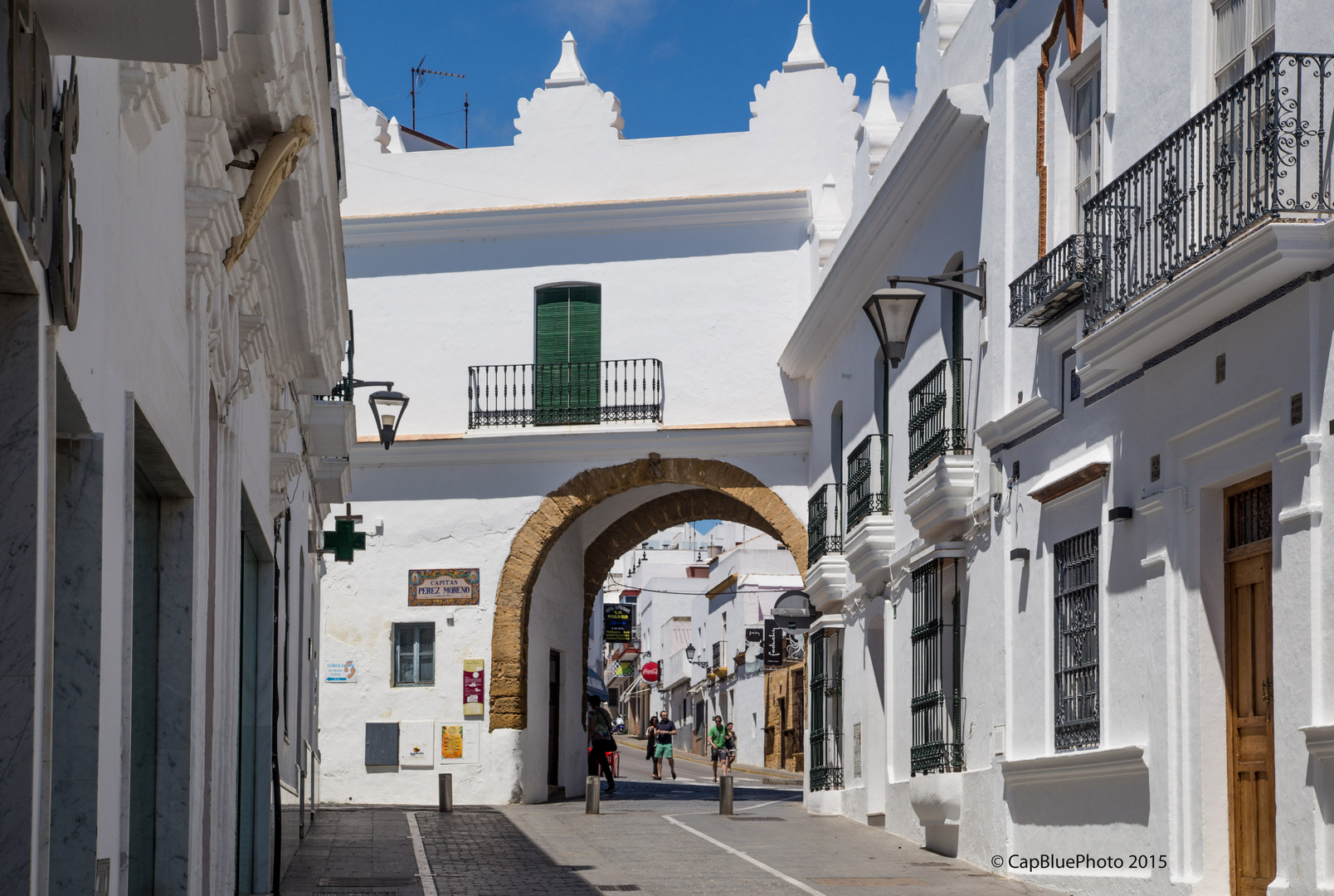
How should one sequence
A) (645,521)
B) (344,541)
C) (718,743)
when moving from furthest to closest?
(718,743), (645,521), (344,541)

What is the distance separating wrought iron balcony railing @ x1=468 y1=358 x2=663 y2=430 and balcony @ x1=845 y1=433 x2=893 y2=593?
460cm

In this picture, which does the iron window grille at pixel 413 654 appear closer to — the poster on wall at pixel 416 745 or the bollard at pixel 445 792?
the poster on wall at pixel 416 745

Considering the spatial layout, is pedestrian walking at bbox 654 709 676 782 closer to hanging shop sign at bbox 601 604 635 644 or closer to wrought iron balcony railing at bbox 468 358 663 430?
hanging shop sign at bbox 601 604 635 644

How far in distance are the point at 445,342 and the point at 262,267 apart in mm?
13525

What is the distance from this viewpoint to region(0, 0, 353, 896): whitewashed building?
12.7 ft

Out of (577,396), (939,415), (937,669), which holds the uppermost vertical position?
(577,396)

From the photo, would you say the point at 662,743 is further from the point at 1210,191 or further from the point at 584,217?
the point at 1210,191

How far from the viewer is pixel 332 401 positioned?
15258 millimetres

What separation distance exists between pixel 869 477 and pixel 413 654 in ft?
24.5

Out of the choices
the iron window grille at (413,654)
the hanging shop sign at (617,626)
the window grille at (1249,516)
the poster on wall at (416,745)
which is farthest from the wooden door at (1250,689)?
the hanging shop sign at (617,626)

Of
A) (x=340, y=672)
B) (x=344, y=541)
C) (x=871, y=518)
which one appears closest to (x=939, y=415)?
(x=871, y=518)

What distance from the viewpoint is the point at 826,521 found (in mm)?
20531

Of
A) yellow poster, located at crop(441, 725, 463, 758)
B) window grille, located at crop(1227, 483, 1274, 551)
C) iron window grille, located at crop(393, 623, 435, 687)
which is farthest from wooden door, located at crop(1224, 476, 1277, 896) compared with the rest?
iron window grille, located at crop(393, 623, 435, 687)

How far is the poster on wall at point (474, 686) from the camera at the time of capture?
2206 cm
